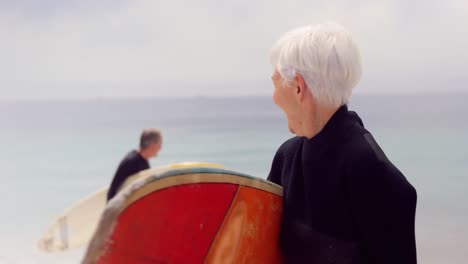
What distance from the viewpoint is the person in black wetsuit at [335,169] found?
84 centimetres

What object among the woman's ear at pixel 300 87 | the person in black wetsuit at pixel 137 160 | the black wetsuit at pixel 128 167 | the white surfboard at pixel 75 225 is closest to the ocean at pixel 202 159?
the white surfboard at pixel 75 225

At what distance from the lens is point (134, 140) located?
10867 millimetres

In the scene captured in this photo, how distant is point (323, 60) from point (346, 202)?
0.19 meters

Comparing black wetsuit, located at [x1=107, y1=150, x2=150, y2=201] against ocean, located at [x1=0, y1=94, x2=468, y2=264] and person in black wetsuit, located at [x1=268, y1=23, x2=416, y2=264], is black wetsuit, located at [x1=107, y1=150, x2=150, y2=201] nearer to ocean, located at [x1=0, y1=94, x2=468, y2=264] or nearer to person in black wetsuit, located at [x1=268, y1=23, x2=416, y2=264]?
ocean, located at [x1=0, y1=94, x2=468, y2=264]

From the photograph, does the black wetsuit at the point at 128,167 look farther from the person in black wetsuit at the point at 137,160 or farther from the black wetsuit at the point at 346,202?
the black wetsuit at the point at 346,202

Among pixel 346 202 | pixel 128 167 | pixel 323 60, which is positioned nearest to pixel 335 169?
pixel 346 202

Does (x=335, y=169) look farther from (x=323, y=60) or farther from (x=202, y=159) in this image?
(x=202, y=159)

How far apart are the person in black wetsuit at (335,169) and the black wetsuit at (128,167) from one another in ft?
4.72

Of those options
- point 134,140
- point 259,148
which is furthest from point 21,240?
point 134,140

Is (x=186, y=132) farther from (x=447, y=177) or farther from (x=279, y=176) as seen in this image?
(x=279, y=176)

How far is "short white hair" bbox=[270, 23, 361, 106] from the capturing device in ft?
2.79

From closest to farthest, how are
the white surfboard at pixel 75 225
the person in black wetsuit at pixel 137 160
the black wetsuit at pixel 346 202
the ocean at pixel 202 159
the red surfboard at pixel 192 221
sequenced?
the red surfboard at pixel 192 221 → the black wetsuit at pixel 346 202 → the person in black wetsuit at pixel 137 160 → the white surfboard at pixel 75 225 → the ocean at pixel 202 159

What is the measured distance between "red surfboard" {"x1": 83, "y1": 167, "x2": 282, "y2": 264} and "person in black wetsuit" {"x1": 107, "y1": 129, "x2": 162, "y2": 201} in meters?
1.34

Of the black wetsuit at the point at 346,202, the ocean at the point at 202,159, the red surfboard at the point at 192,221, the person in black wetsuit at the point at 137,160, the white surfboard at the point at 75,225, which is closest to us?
the red surfboard at the point at 192,221
